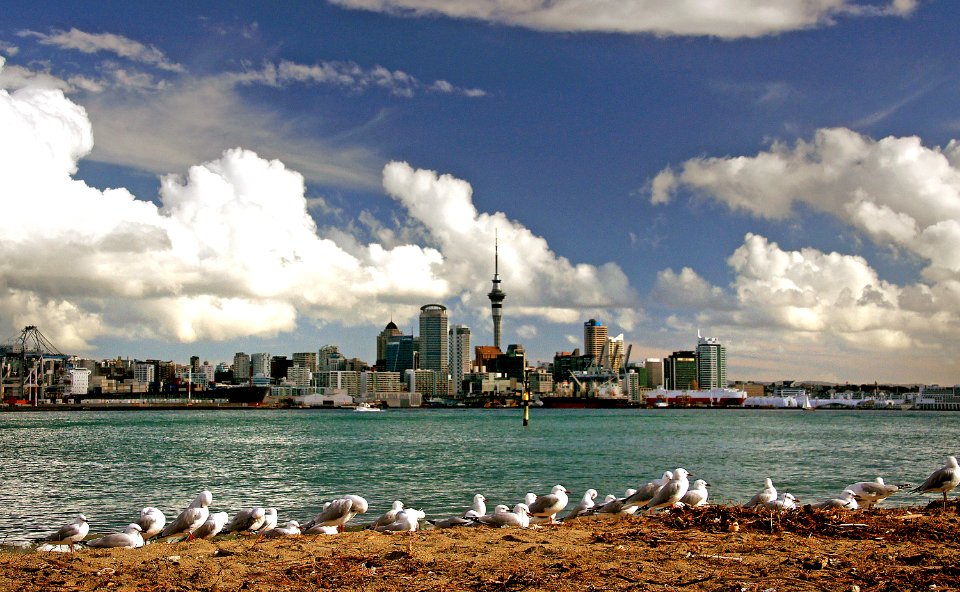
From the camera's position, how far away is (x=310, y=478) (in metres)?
30.9

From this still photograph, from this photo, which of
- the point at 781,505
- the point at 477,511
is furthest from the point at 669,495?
the point at 477,511

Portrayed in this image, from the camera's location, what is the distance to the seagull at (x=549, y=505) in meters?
15.0

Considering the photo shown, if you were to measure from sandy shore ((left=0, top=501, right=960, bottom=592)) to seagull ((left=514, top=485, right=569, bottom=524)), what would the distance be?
3316 millimetres

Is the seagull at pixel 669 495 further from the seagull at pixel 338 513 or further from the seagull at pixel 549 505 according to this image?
the seagull at pixel 338 513

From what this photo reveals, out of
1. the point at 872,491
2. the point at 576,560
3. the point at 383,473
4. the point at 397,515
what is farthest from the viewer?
the point at 383,473

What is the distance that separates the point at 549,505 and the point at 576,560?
630cm

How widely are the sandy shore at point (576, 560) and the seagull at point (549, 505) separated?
332 centimetres

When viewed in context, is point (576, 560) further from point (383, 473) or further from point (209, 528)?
point (383, 473)

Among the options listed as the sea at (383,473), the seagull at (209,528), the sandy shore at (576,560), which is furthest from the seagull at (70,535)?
the sandy shore at (576,560)

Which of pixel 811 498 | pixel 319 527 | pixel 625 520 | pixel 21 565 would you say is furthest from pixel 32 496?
pixel 811 498

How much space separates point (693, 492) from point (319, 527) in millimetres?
6180

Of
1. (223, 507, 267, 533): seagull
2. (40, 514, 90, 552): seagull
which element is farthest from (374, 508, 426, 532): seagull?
(40, 514, 90, 552): seagull

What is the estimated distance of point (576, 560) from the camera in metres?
8.80

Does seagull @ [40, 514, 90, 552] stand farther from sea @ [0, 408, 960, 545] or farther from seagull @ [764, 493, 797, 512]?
seagull @ [764, 493, 797, 512]
